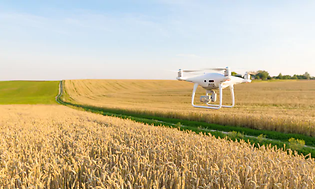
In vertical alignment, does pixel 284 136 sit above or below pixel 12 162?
below

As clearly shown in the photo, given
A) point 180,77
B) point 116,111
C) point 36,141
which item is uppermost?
point 180,77

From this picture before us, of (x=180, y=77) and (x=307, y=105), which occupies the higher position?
(x=180, y=77)

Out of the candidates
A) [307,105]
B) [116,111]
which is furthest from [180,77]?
[307,105]

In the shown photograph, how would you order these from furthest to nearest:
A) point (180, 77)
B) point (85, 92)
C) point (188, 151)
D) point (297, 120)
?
point (85, 92) < point (297, 120) < point (180, 77) < point (188, 151)

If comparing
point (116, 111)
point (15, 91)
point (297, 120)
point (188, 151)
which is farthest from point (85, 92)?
point (188, 151)

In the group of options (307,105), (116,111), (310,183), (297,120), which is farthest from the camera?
(116,111)

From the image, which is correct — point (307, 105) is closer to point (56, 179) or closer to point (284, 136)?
point (284, 136)

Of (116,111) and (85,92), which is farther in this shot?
(85,92)

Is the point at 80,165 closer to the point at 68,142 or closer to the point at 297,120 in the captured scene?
the point at 68,142

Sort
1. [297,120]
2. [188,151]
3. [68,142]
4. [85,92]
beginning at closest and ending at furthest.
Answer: [188,151] < [68,142] < [297,120] < [85,92]
